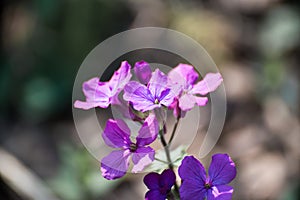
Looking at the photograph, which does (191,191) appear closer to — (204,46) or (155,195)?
(155,195)

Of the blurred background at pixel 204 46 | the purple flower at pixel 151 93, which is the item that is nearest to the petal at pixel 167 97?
the purple flower at pixel 151 93

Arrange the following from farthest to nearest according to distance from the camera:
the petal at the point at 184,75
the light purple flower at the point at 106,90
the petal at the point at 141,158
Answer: the petal at the point at 184,75 → the light purple flower at the point at 106,90 → the petal at the point at 141,158

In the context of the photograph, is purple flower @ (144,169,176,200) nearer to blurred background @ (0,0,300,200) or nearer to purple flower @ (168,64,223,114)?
purple flower @ (168,64,223,114)

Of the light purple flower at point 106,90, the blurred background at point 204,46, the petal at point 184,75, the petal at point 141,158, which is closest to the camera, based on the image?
the petal at point 141,158

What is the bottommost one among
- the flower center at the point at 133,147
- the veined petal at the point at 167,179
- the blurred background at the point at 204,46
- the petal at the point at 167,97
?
the veined petal at the point at 167,179

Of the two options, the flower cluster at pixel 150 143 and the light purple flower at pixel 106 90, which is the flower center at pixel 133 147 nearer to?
the flower cluster at pixel 150 143

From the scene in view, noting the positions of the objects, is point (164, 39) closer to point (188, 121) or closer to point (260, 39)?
point (260, 39)

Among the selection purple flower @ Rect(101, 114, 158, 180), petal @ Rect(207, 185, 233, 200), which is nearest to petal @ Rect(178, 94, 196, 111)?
purple flower @ Rect(101, 114, 158, 180)
